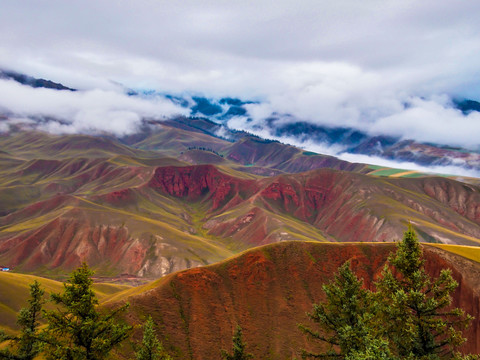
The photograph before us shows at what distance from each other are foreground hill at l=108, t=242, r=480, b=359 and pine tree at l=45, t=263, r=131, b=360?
26662mm

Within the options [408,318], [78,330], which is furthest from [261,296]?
[78,330]

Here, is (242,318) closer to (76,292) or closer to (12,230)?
(76,292)

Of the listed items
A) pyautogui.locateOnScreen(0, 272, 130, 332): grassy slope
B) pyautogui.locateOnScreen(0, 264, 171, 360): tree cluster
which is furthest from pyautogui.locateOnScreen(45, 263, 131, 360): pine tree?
pyautogui.locateOnScreen(0, 272, 130, 332): grassy slope

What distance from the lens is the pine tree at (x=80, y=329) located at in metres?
21.0

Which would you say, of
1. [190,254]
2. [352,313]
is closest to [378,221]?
[190,254]

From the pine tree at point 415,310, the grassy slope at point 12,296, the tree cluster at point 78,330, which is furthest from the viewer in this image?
the grassy slope at point 12,296

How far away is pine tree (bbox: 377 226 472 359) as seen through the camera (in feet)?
70.8

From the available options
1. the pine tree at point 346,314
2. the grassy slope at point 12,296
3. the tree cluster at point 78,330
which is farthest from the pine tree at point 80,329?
the grassy slope at point 12,296

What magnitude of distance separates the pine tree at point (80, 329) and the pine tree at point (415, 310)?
1841 cm

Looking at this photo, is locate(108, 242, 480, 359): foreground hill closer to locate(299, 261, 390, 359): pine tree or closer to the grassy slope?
locate(299, 261, 390, 359): pine tree

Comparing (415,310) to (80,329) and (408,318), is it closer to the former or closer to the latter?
(408,318)

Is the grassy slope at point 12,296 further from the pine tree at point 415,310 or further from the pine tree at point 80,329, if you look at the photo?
the pine tree at point 415,310

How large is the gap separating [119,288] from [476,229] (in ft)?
605

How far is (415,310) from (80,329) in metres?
22.4
